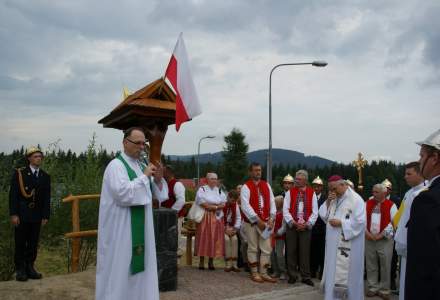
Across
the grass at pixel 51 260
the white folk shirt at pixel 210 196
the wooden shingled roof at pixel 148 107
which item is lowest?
the grass at pixel 51 260

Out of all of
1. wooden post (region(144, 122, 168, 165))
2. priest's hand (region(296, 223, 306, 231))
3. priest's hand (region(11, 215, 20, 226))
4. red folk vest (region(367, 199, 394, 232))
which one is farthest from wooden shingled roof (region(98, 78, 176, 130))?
red folk vest (region(367, 199, 394, 232))

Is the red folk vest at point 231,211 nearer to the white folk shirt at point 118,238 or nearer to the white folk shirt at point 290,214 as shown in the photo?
the white folk shirt at point 290,214

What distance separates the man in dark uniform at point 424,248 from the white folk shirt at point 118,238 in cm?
272

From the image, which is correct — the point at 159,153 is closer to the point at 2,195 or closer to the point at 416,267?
the point at 2,195

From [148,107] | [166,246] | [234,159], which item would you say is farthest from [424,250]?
[234,159]

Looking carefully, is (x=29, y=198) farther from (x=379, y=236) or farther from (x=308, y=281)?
(x=379, y=236)

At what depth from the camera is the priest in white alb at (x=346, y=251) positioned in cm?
655

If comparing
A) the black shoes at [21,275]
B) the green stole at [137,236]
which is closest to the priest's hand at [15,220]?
the black shoes at [21,275]

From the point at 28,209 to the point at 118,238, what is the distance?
308 centimetres

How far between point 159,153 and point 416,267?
5049mm

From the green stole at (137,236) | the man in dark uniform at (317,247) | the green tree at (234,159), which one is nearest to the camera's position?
the green stole at (137,236)

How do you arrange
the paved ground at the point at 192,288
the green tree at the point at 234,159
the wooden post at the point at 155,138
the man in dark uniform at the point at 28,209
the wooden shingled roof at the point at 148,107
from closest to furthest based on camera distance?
1. the paved ground at the point at 192,288
2. the wooden shingled roof at the point at 148,107
3. the man in dark uniform at the point at 28,209
4. the wooden post at the point at 155,138
5. the green tree at the point at 234,159

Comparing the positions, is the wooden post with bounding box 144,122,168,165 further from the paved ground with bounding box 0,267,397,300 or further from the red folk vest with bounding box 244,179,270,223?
the red folk vest with bounding box 244,179,270,223

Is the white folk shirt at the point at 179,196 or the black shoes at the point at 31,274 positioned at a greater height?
the white folk shirt at the point at 179,196
